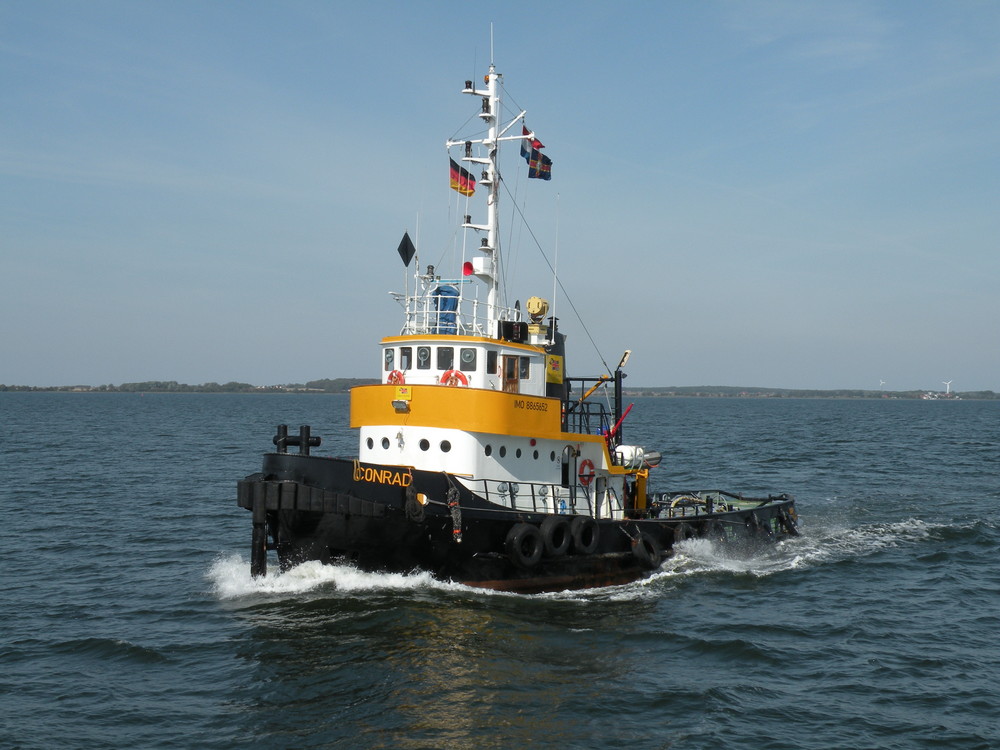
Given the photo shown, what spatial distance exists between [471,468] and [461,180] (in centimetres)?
593

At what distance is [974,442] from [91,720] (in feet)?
197

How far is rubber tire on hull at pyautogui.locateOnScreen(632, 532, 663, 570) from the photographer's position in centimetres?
1825

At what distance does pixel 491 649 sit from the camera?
1355cm

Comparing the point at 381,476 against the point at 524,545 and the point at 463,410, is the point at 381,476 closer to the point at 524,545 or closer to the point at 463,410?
the point at 463,410

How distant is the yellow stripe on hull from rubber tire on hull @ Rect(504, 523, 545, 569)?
1781 millimetres

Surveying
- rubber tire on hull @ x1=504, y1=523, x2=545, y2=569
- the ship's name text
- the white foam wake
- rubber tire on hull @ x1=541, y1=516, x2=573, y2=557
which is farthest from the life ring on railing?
the white foam wake

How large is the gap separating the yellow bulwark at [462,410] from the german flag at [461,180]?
434 cm

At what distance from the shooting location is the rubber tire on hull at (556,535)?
53.6 feet

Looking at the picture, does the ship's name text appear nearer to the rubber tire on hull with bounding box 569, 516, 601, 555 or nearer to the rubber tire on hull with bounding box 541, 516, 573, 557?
the rubber tire on hull with bounding box 541, 516, 573, 557

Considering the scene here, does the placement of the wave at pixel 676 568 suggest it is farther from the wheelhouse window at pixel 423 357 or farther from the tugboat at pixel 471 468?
the wheelhouse window at pixel 423 357

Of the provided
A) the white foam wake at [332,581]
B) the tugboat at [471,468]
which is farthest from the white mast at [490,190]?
the white foam wake at [332,581]

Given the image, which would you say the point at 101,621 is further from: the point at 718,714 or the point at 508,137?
the point at 508,137

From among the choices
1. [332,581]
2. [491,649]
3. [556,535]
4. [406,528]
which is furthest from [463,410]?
[491,649]

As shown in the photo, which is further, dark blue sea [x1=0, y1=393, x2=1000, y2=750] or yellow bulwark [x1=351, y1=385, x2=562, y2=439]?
yellow bulwark [x1=351, y1=385, x2=562, y2=439]
